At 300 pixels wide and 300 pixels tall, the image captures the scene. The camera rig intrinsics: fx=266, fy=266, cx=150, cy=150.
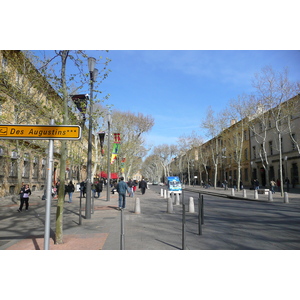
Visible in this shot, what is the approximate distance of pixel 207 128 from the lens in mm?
39375

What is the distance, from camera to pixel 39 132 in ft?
16.8

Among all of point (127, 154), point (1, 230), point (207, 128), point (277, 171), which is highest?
point (207, 128)

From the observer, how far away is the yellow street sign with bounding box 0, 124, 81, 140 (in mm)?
5031

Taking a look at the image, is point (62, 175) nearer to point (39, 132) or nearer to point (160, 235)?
point (39, 132)

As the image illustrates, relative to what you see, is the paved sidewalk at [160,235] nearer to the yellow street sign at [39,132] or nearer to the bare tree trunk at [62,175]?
the bare tree trunk at [62,175]

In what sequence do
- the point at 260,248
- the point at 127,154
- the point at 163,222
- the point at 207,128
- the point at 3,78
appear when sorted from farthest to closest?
1. the point at 127,154
2. the point at 207,128
3. the point at 3,78
4. the point at 163,222
5. the point at 260,248

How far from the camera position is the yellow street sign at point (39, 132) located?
198 inches

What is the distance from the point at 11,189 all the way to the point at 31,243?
65.7ft

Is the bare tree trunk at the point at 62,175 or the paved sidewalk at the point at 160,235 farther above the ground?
the bare tree trunk at the point at 62,175

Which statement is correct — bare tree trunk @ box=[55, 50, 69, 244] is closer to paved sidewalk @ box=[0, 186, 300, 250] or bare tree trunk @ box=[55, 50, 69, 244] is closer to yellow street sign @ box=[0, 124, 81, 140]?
paved sidewalk @ box=[0, 186, 300, 250]

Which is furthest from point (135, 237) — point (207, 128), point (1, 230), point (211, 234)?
point (207, 128)

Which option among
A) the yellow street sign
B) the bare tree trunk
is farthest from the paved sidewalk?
the yellow street sign

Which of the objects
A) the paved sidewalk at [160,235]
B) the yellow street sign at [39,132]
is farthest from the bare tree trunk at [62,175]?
the yellow street sign at [39,132]

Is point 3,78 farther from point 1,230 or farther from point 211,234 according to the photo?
point 211,234
